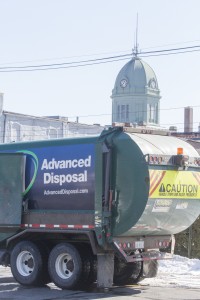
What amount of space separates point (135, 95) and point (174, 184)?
13784cm

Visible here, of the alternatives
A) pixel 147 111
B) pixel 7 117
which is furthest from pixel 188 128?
pixel 147 111

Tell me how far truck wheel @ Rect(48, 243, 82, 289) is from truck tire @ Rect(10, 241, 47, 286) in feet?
1.01

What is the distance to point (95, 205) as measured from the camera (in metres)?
13.1

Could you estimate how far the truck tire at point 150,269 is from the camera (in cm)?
1424

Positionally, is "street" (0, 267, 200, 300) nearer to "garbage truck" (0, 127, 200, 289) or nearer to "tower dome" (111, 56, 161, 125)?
"garbage truck" (0, 127, 200, 289)

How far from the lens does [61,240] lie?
548 inches

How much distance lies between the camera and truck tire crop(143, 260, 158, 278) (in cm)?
1424

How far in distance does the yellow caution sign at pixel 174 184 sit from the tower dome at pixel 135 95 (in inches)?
5183

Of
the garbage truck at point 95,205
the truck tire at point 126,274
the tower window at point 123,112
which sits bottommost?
the truck tire at point 126,274

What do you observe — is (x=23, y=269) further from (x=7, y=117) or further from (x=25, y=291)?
(x=7, y=117)

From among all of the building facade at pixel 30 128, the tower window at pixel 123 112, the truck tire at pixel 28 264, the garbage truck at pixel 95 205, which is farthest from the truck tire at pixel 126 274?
the tower window at pixel 123 112

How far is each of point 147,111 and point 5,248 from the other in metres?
136

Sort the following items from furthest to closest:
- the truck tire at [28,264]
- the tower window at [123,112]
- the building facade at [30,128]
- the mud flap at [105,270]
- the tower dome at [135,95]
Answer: the tower dome at [135,95] < the tower window at [123,112] < the building facade at [30,128] < the truck tire at [28,264] < the mud flap at [105,270]

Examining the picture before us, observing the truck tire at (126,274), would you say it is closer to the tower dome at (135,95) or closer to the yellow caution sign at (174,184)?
the yellow caution sign at (174,184)
